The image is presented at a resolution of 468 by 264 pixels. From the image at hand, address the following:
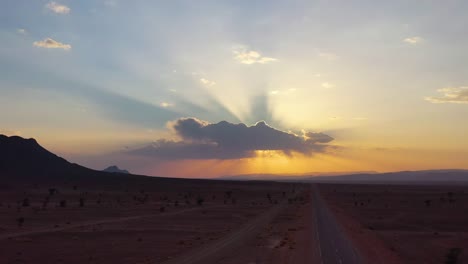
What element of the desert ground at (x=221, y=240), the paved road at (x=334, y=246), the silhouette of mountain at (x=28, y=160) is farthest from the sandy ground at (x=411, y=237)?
the silhouette of mountain at (x=28, y=160)

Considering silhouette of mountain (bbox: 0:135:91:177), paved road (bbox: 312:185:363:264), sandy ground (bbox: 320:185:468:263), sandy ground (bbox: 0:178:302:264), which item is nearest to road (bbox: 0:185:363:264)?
paved road (bbox: 312:185:363:264)

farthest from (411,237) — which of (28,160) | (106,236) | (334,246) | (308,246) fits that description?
(28,160)

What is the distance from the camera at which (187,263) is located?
25.8 meters

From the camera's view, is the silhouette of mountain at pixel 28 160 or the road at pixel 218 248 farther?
the silhouette of mountain at pixel 28 160

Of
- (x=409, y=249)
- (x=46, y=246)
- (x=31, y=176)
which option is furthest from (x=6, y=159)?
(x=409, y=249)

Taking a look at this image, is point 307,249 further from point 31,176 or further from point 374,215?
point 31,176

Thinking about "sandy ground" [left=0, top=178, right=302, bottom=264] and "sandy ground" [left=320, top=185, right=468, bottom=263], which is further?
"sandy ground" [left=320, top=185, right=468, bottom=263]

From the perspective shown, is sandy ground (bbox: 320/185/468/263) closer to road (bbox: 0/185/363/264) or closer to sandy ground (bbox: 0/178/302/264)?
road (bbox: 0/185/363/264)

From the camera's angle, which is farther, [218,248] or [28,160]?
[28,160]

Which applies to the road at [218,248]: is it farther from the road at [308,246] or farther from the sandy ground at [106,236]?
the sandy ground at [106,236]

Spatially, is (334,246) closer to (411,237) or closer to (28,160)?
(411,237)

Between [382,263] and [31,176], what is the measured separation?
147 m

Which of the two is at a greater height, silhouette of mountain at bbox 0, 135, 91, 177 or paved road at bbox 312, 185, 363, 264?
silhouette of mountain at bbox 0, 135, 91, 177

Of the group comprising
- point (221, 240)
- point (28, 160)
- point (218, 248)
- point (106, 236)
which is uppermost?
point (28, 160)
